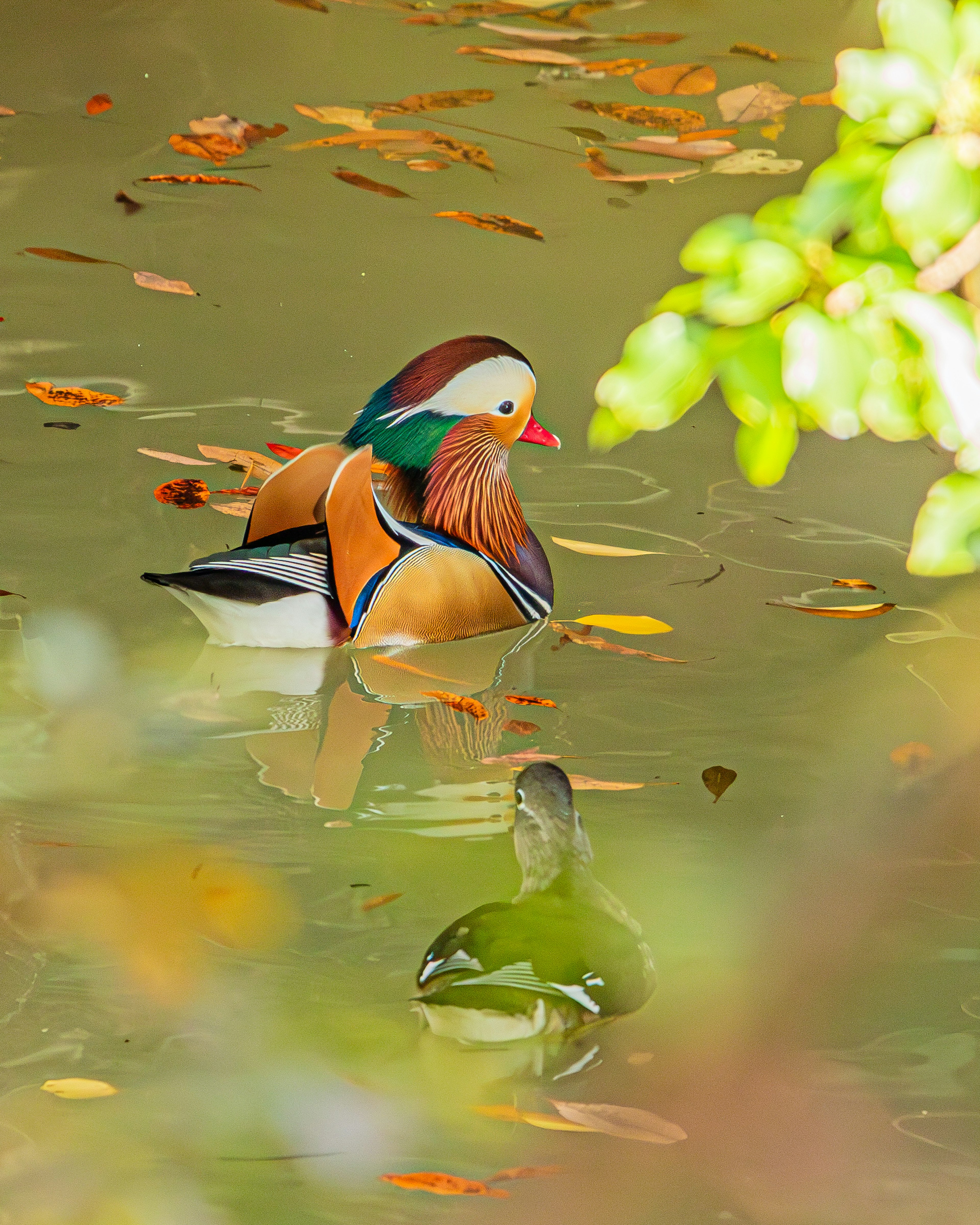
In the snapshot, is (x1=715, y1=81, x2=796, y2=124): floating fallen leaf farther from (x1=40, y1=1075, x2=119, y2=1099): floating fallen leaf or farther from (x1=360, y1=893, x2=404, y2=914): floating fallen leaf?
(x1=40, y1=1075, x2=119, y2=1099): floating fallen leaf

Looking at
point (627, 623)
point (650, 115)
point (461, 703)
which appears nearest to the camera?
point (461, 703)

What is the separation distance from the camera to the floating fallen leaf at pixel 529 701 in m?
1.93

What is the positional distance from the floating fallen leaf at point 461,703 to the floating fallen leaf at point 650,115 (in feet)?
9.05

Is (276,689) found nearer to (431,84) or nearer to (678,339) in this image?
(678,339)

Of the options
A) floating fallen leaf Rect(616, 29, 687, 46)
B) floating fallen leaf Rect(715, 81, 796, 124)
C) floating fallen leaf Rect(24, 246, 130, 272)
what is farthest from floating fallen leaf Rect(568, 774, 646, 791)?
floating fallen leaf Rect(616, 29, 687, 46)

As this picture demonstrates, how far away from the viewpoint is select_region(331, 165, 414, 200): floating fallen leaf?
12.6 feet

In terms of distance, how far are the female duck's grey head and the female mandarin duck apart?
0.66 metres

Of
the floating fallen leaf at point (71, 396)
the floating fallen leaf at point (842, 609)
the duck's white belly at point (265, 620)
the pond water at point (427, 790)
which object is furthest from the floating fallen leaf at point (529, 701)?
the floating fallen leaf at point (71, 396)

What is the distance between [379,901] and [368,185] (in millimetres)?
2900

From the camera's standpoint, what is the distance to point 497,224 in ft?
12.4

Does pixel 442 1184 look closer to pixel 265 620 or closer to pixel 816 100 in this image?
pixel 265 620

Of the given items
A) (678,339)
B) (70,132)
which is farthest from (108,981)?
(70,132)

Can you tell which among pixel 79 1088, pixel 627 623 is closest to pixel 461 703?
pixel 627 623

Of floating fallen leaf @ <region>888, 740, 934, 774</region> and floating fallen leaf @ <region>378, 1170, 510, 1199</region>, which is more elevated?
floating fallen leaf @ <region>888, 740, 934, 774</region>
